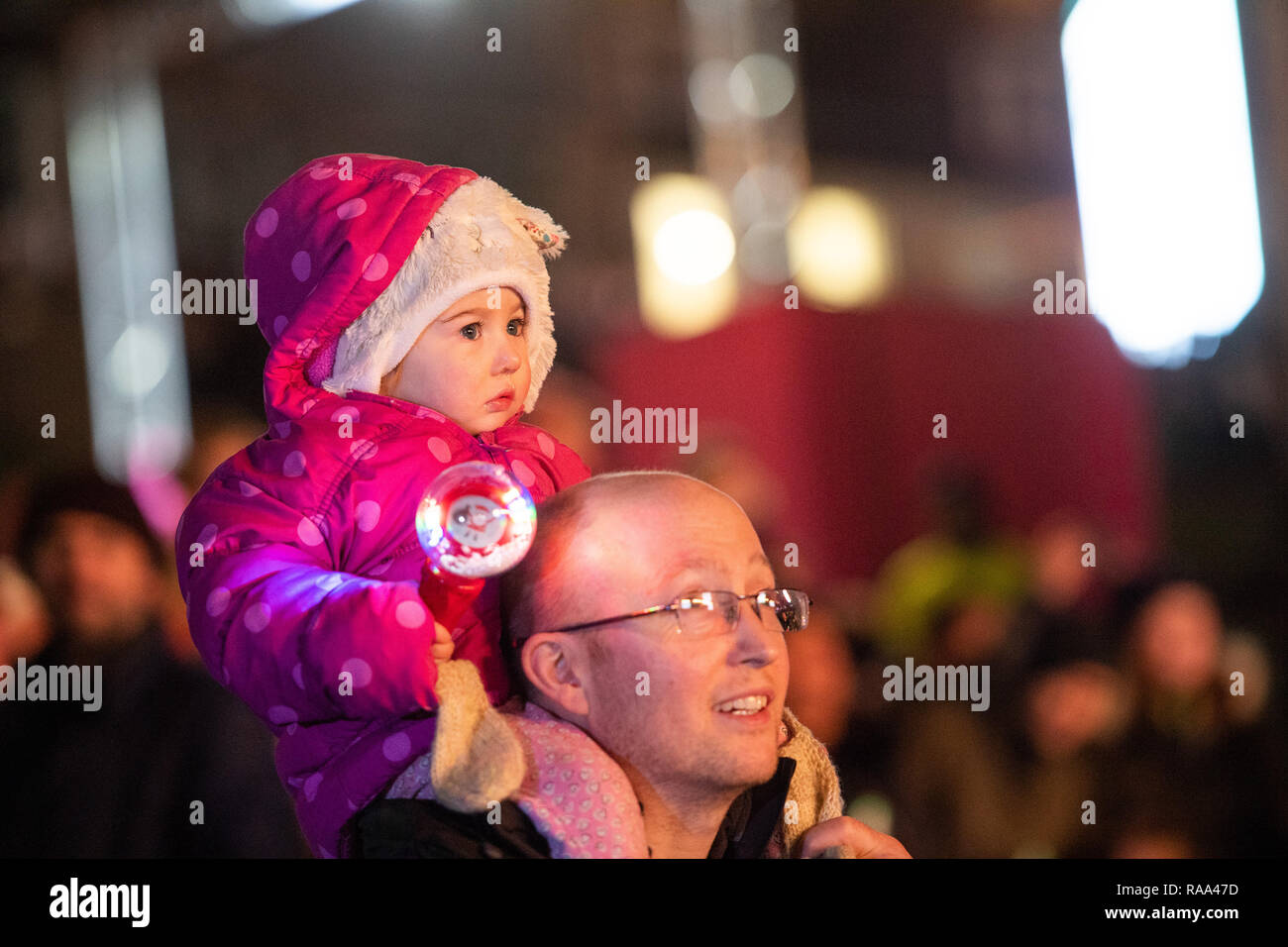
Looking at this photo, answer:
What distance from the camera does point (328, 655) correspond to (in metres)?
0.92

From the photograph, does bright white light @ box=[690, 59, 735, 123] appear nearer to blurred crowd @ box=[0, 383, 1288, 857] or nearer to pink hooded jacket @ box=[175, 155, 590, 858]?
blurred crowd @ box=[0, 383, 1288, 857]

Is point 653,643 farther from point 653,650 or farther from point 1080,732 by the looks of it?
point 1080,732

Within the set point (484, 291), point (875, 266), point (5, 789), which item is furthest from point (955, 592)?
point (875, 266)

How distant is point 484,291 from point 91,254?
270cm

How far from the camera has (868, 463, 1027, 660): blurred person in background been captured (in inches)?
124

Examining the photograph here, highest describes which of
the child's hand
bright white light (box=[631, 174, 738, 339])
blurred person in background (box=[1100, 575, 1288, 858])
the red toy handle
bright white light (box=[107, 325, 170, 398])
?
bright white light (box=[631, 174, 738, 339])

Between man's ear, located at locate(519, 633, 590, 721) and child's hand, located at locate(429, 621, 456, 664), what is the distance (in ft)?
0.35

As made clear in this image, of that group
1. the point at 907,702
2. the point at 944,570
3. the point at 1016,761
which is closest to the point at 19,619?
the point at 907,702

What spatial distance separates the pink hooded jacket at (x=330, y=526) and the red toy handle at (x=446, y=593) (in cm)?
2

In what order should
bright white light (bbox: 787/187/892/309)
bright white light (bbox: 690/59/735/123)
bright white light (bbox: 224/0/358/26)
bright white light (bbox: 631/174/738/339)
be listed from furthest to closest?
1. bright white light (bbox: 787/187/892/309)
2. bright white light (bbox: 690/59/735/123)
3. bright white light (bbox: 631/174/738/339)
4. bright white light (bbox: 224/0/358/26)

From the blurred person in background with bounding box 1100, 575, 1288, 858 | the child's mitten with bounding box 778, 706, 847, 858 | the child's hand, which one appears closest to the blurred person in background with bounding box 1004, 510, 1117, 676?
the blurred person in background with bounding box 1100, 575, 1288, 858

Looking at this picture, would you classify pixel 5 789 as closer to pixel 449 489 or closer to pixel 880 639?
pixel 449 489

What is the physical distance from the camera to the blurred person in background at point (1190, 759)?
8.60 feet

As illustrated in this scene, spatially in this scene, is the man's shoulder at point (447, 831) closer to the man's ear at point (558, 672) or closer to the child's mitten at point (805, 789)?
the man's ear at point (558, 672)
